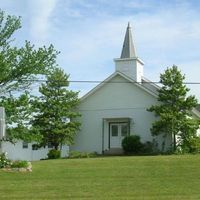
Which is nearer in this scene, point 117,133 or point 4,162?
point 4,162

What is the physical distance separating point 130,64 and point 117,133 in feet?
18.8

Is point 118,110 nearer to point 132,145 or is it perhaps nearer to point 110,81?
point 110,81

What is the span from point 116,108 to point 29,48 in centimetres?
1410

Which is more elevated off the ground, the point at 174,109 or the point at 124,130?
the point at 174,109

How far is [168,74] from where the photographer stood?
38.5 meters

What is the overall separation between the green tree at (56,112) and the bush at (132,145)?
448 cm

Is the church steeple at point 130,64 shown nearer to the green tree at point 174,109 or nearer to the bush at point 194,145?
the green tree at point 174,109

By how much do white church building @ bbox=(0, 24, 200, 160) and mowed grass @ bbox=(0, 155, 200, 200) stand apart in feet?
52.2

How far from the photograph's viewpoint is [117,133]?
4212 cm

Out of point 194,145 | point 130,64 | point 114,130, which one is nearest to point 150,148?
point 194,145

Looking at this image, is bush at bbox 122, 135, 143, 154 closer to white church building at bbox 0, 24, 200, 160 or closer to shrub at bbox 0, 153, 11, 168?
white church building at bbox 0, 24, 200, 160

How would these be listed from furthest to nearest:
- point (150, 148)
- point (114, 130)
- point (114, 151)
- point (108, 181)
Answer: point (114, 130) < point (114, 151) < point (150, 148) < point (108, 181)

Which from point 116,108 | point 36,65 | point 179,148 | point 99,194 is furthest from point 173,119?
point 99,194

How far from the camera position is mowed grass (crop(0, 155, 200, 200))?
16.2 meters
